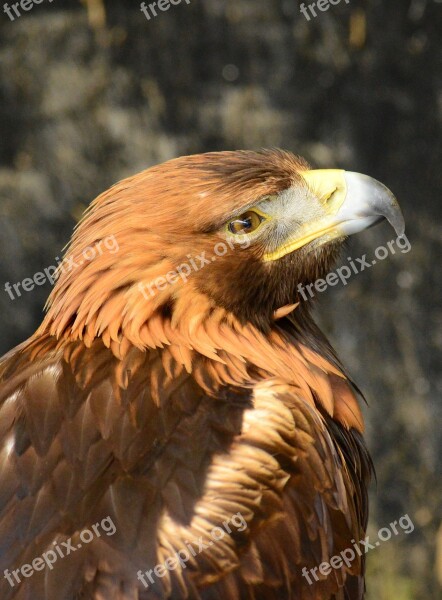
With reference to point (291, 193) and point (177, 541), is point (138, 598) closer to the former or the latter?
point (177, 541)

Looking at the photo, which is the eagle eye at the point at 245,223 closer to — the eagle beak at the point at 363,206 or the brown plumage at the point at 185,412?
the brown plumage at the point at 185,412

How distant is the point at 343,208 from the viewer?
127 inches

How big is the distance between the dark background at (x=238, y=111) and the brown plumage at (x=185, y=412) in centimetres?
205

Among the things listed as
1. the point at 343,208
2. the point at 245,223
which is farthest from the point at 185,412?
the point at 343,208

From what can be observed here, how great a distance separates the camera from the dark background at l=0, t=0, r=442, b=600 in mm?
5285

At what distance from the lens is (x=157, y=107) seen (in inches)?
210

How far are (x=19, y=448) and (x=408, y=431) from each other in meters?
3.38

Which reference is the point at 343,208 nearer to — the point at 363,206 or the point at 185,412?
the point at 363,206

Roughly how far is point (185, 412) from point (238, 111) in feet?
9.55

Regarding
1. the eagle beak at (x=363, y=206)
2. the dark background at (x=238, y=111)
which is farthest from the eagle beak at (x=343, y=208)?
the dark background at (x=238, y=111)

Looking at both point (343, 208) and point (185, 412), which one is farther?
point (343, 208)

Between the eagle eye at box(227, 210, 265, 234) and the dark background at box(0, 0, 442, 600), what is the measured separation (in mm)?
2274

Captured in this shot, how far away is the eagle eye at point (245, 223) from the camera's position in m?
3.13

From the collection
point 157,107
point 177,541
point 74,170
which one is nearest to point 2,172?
point 74,170
